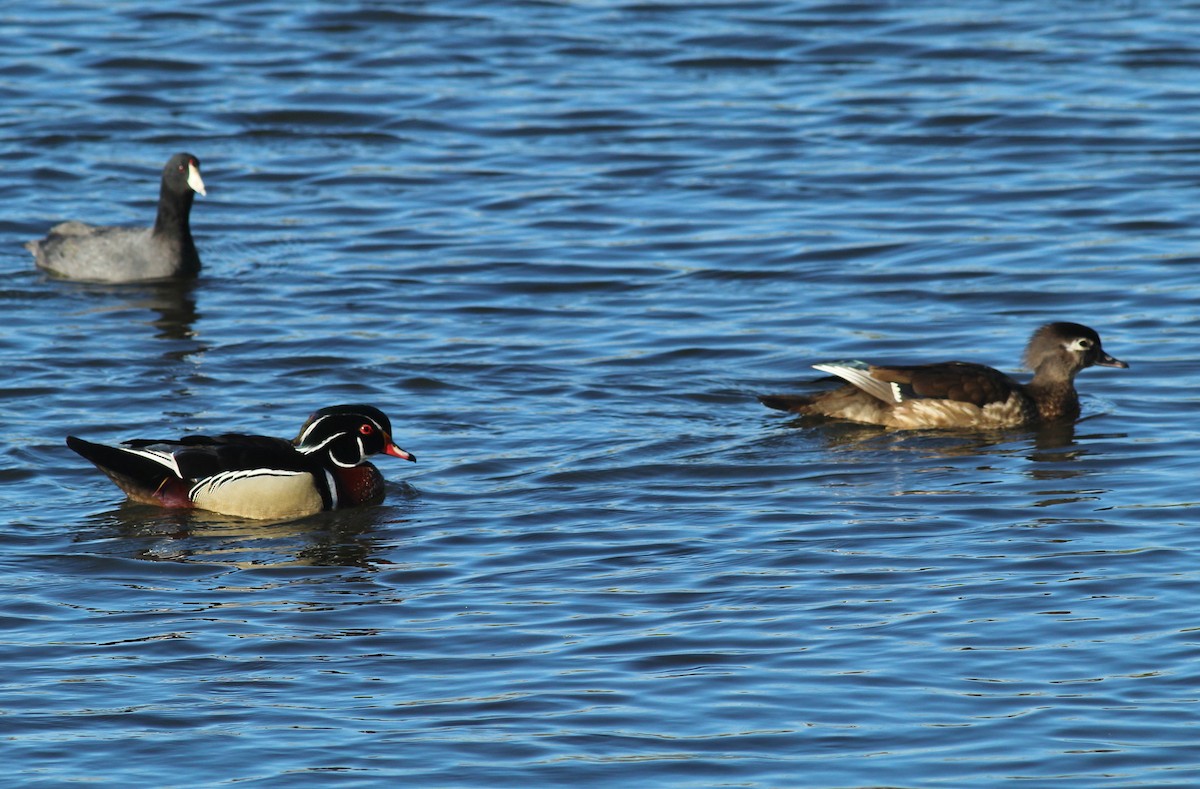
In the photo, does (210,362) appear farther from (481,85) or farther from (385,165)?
(481,85)

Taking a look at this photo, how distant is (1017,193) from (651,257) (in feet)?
11.8

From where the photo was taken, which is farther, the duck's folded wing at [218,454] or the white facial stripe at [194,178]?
the white facial stripe at [194,178]

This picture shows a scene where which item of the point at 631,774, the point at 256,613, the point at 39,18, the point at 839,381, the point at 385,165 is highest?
the point at 39,18

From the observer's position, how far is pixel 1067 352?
13.0 meters

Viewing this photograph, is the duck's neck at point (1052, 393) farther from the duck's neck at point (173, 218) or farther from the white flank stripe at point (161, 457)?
the duck's neck at point (173, 218)

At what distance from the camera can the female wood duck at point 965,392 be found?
12547 mm

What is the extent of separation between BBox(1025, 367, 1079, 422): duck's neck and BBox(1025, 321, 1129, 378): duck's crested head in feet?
0.11

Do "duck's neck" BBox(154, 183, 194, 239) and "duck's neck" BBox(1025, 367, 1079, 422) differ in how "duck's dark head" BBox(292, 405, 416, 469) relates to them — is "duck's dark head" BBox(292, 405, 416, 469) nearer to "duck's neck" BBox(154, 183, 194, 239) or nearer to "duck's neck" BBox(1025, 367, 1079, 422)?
"duck's neck" BBox(1025, 367, 1079, 422)

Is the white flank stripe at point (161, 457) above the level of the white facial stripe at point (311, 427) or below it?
below

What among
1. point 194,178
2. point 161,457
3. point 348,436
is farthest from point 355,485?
point 194,178

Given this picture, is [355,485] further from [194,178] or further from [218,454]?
[194,178]

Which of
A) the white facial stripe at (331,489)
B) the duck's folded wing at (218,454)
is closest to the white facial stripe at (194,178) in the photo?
the duck's folded wing at (218,454)

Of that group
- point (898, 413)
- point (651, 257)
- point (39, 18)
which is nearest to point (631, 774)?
point (898, 413)

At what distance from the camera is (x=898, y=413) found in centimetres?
1270
